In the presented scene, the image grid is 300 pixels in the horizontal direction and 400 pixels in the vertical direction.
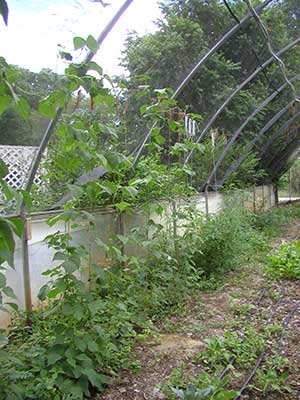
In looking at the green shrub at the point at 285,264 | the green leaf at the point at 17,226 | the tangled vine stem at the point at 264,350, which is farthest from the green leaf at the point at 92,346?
the green shrub at the point at 285,264

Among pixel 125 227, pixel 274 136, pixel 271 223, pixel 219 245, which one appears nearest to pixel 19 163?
pixel 125 227

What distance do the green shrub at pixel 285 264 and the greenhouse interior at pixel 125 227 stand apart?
2cm

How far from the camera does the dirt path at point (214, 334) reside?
218 cm

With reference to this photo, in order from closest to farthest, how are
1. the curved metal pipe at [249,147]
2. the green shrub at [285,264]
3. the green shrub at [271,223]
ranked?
the green shrub at [285,264] < the curved metal pipe at [249,147] < the green shrub at [271,223]

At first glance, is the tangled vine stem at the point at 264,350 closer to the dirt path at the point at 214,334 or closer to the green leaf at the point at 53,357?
the dirt path at the point at 214,334

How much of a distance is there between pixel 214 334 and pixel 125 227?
148 cm

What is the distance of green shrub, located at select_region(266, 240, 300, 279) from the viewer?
452cm

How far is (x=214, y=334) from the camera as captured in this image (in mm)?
2941

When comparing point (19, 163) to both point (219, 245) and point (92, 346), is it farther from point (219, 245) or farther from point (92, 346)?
point (219, 245)

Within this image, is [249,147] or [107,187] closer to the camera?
[107,187]

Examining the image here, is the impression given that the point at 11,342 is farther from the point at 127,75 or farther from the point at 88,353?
the point at 127,75

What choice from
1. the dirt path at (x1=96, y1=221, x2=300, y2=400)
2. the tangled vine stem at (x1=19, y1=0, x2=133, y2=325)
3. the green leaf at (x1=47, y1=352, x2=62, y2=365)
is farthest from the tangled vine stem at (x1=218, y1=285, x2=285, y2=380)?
the tangled vine stem at (x1=19, y1=0, x2=133, y2=325)

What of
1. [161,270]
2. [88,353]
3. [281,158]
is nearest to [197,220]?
[161,270]

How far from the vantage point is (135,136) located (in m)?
4.15
